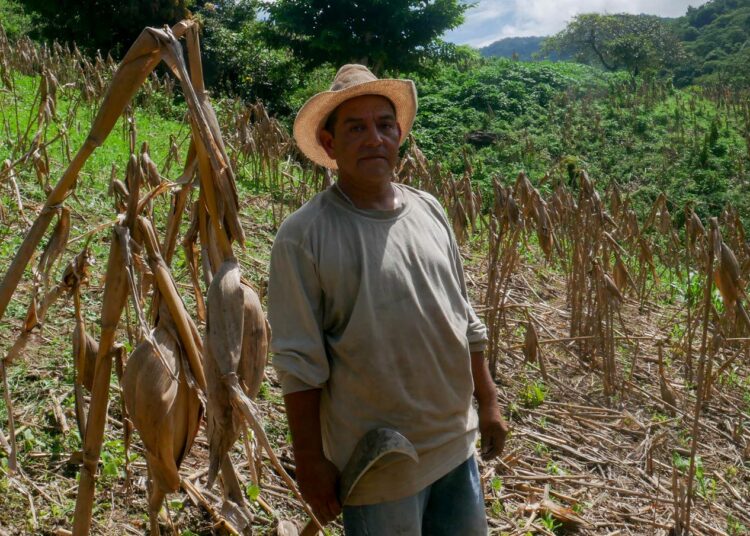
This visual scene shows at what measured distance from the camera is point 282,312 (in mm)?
1461

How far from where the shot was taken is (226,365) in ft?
2.09

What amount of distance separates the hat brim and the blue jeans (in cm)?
75

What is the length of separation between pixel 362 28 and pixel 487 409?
14.6 m

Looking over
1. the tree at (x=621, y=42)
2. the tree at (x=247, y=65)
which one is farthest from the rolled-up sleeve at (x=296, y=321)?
the tree at (x=621, y=42)

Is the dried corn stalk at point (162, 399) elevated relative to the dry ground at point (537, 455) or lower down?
elevated

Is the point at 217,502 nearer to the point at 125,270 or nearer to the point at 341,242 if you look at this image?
the point at 341,242

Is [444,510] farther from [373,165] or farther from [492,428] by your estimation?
[373,165]

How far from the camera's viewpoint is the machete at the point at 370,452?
1367mm

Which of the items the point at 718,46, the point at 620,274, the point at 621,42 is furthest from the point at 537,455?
the point at 718,46

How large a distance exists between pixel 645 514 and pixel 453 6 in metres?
14.4

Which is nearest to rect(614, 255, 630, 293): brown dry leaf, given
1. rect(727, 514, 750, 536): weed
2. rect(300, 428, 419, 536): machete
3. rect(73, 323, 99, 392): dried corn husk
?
rect(727, 514, 750, 536): weed

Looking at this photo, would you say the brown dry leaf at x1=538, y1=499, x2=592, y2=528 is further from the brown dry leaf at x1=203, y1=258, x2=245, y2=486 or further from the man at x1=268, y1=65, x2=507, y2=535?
the brown dry leaf at x1=203, y1=258, x2=245, y2=486

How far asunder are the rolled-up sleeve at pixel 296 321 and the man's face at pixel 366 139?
9.0 inches

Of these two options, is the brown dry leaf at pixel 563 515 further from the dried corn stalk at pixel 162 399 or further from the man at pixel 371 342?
the dried corn stalk at pixel 162 399
